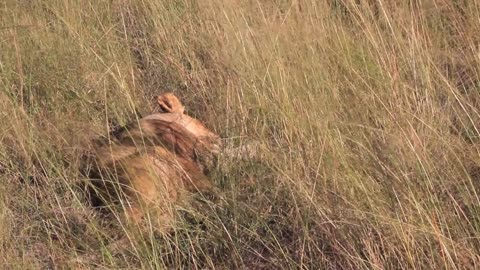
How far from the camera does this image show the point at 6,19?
3746mm

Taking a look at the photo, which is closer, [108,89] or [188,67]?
Answer: [108,89]

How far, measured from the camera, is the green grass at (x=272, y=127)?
6.79 feet

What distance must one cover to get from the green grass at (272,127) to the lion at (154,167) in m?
0.06

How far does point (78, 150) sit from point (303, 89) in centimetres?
83

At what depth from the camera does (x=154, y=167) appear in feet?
8.07

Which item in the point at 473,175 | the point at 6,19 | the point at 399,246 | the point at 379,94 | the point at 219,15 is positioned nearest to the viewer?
the point at 399,246

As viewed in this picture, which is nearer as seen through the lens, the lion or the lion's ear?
the lion

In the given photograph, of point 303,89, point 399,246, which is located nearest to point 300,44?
point 303,89

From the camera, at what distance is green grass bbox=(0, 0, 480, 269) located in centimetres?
207

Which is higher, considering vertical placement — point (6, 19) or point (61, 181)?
point (6, 19)

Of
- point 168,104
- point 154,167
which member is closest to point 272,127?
point 154,167

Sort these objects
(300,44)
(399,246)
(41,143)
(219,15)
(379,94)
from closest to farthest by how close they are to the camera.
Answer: (399,246)
(379,94)
(41,143)
(300,44)
(219,15)

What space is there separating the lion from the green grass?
0.06 metres

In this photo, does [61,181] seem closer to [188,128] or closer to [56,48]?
[188,128]
